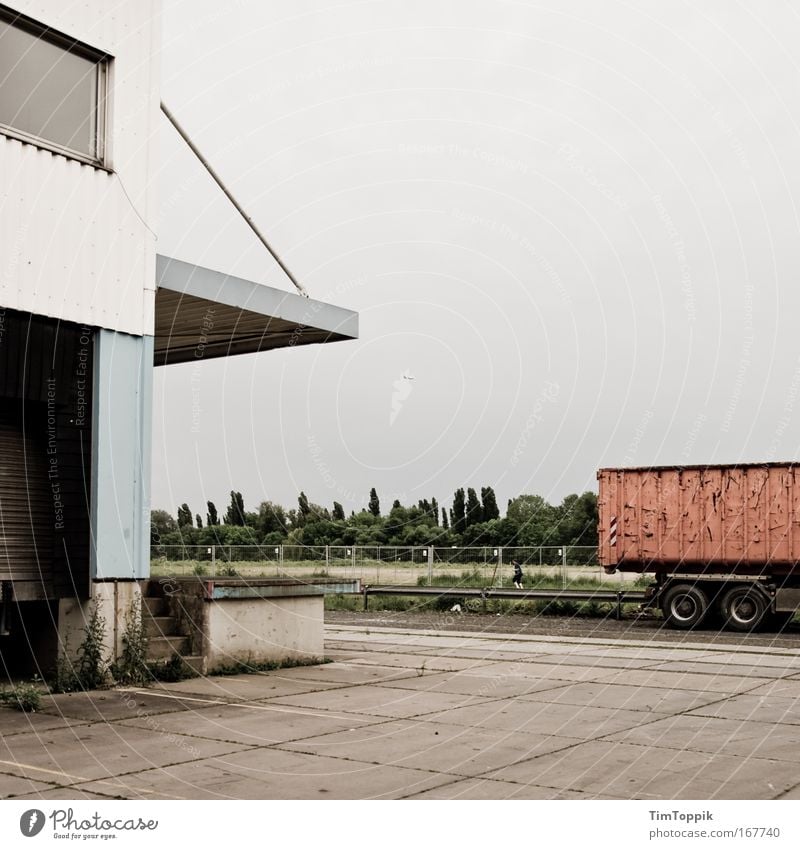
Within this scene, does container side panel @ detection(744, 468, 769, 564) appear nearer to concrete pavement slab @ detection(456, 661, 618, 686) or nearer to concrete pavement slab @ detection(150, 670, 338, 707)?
concrete pavement slab @ detection(456, 661, 618, 686)

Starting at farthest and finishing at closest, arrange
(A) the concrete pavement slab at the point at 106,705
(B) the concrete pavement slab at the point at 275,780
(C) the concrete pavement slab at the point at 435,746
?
1. (A) the concrete pavement slab at the point at 106,705
2. (C) the concrete pavement slab at the point at 435,746
3. (B) the concrete pavement slab at the point at 275,780

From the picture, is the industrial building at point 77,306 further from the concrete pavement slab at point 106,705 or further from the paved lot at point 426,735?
the paved lot at point 426,735

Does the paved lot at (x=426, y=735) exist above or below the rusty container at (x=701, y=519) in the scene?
below

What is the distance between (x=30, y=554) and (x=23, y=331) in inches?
97.3

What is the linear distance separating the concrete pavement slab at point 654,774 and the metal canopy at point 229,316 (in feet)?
23.3

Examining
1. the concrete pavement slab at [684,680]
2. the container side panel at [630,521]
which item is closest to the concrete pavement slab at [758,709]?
the concrete pavement slab at [684,680]

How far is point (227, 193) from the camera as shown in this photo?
14133mm

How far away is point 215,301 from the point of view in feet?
42.0

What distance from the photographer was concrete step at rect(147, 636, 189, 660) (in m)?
12.4

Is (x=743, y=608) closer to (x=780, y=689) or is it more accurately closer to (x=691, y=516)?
(x=691, y=516)

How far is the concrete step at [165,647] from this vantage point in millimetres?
12359

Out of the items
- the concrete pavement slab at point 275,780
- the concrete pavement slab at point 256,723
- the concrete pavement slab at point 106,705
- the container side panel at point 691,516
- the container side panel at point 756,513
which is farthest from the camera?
the container side panel at point 691,516
